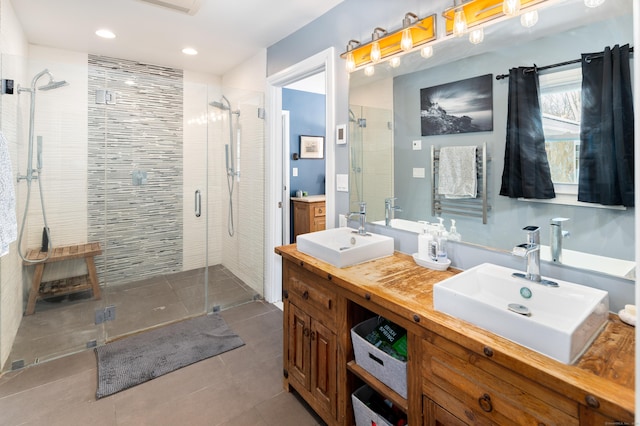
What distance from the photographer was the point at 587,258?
1.23m

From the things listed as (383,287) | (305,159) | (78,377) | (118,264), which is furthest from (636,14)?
(305,159)

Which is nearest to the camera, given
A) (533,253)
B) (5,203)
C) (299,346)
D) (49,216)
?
(533,253)

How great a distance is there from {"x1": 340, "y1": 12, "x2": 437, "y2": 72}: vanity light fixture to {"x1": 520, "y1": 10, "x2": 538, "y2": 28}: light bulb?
42 cm

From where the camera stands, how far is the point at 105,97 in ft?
8.96

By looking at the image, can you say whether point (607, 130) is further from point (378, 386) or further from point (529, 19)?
point (378, 386)

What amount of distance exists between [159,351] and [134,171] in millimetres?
1568

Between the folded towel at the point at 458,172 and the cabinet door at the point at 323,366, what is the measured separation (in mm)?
952

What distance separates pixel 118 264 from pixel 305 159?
2.52 m

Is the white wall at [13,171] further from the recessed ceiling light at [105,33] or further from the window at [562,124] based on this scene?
the window at [562,124]

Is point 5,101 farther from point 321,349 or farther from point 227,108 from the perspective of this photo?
point 321,349

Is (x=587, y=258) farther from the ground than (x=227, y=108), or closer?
closer

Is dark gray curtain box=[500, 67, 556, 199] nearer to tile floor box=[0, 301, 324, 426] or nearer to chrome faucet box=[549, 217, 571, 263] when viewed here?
chrome faucet box=[549, 217, 571, 263]

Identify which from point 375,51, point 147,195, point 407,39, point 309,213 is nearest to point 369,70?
point 375,51

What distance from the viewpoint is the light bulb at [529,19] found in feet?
4.37
